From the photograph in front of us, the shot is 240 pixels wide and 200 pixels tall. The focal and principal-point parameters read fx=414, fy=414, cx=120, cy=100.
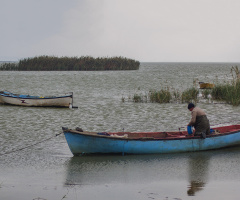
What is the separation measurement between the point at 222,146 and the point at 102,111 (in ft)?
33.3

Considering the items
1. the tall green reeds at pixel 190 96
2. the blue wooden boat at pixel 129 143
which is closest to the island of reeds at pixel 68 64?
the tall green reeds at pixel 190 96

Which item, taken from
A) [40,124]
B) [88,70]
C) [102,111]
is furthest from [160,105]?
[88,70]

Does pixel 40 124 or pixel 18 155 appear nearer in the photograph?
pixel 18 155

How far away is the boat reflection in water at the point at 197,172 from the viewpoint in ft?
26.5

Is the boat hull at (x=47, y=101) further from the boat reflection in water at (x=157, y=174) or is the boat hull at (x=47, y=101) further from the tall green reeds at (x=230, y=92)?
the boat reflection in water at (x=157, y=174)

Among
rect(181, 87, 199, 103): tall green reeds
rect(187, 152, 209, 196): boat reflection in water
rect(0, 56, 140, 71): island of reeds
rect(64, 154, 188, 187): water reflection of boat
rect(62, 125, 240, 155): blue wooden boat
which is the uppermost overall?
rect(0, 56, 140, 71): island of reeds

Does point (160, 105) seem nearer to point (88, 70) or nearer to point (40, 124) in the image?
point (40, 124)

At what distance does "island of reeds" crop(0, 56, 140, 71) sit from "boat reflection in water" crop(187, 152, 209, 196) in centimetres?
5253

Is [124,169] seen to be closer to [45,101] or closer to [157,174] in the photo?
[157,174]

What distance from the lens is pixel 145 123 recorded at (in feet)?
56.5

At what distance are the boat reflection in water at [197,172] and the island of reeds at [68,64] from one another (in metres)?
52.5

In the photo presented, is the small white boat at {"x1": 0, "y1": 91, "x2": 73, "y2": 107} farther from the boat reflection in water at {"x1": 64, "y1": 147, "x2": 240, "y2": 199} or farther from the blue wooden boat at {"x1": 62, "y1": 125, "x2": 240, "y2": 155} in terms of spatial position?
the boat reflection in water at {"x1": 64, "y1": 147, "x2": 240, "y2": 199}

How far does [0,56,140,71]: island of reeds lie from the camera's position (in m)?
61.8

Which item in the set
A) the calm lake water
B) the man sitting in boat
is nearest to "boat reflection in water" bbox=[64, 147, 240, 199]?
the calm lake water
